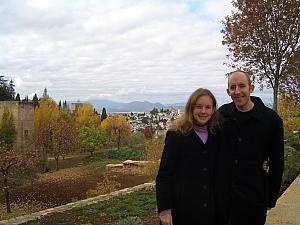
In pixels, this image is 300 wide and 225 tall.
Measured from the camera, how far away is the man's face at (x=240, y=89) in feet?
8.91

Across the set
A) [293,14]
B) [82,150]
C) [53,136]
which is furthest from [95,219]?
[82,150]

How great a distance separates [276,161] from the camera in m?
2.80

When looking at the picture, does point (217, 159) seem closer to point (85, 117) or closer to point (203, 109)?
point (203, 109)

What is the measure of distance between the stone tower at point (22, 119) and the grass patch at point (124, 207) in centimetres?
2588

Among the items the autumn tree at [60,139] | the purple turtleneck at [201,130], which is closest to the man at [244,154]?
the purple turtleneck at [201,130]

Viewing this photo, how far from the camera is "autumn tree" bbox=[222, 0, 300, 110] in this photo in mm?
9438

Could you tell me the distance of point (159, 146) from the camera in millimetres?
15641

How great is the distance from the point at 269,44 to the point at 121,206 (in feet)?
17.3

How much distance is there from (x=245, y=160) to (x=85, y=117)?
43.1 meters

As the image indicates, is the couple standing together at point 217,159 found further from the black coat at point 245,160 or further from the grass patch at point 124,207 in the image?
the grass patch at point 124,207

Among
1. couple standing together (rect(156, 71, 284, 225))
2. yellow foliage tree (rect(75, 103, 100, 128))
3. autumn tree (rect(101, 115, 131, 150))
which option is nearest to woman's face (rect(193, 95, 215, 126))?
couple standing together (rect(156, 71, 284, 225))

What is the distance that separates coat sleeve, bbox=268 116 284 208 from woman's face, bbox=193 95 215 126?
49 cm

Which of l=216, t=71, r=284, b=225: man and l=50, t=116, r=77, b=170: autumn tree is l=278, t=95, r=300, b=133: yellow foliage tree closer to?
l=216, t=71, r=284, b=225: man

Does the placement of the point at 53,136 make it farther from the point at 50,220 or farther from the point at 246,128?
the point at 246,128
